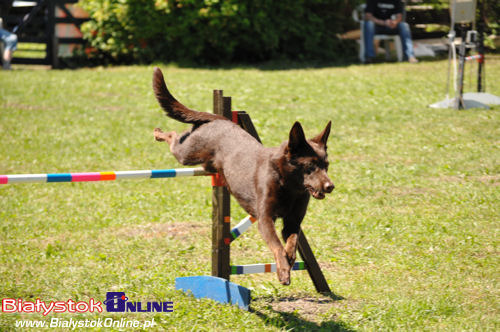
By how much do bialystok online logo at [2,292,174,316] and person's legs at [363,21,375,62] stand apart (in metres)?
14.1

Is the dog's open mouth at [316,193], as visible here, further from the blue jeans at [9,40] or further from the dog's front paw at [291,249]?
the blue jeans at [9,40]

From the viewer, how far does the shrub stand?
57.0 feet

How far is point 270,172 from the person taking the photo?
414cm

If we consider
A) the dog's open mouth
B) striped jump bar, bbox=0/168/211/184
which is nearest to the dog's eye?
the dog's open mouth

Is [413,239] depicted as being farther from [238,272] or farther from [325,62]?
[325,62]

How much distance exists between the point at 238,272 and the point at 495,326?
1990mm

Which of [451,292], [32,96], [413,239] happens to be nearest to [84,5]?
[32,96]

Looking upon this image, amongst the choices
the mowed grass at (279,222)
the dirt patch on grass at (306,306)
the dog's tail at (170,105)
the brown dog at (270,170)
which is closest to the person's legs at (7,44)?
the mowed grass at (279,222)

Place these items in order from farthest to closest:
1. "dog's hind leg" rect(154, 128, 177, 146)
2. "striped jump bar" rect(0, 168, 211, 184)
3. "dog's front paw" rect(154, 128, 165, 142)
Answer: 1. "dog's front paw" rect(154, 128, 165, 142)
2. "dog's hind leg" rect(154, 128, 177, 146)
3. "striped jump bar" rect(0, 168, 211, 184)

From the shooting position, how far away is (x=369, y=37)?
1780 cm

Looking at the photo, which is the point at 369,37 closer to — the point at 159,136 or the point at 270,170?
the point at 159,136

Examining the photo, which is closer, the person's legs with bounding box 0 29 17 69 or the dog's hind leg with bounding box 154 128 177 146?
the dog's hind leg with bounding box 154 128 177 146

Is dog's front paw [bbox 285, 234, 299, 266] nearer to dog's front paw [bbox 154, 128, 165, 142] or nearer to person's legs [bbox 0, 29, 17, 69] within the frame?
dog's front paw [bbox 154, 128, 165, 142]

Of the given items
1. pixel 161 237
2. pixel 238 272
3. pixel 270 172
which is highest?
pixel 270 172
